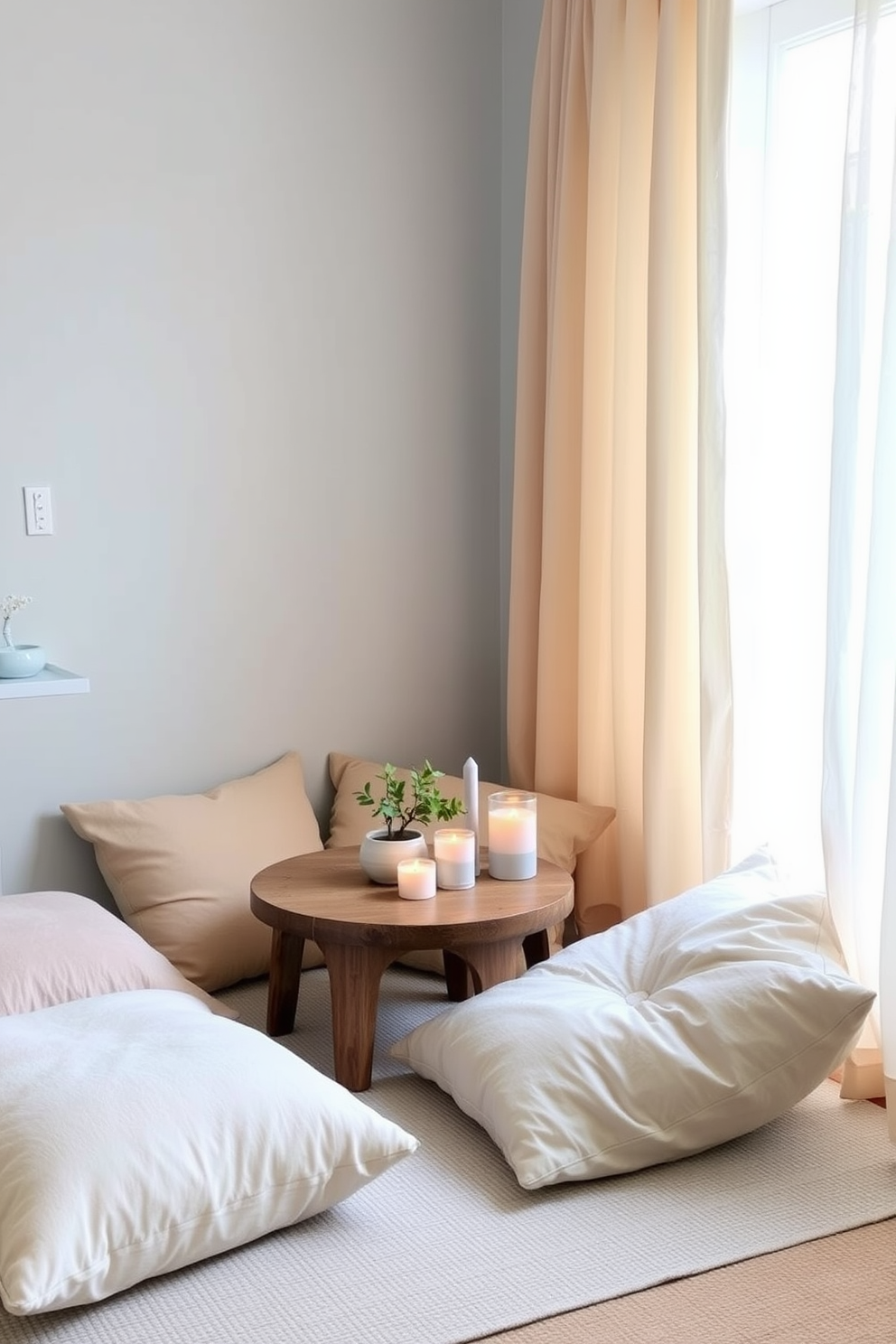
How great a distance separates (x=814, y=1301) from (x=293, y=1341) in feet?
2.13

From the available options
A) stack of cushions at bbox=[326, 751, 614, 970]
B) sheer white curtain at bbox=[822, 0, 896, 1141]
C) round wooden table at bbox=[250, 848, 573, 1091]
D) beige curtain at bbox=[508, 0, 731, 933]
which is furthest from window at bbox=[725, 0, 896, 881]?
round wooden table at bbox=[250, 848, 573, 1091]

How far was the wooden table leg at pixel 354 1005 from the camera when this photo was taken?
2.32m

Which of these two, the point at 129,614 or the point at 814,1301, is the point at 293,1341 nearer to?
the point at 814,1301

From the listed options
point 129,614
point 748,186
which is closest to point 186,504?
point 129,614

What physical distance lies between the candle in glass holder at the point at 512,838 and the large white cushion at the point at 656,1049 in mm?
277

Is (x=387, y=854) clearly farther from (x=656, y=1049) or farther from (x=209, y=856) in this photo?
(x=656, y=1049)

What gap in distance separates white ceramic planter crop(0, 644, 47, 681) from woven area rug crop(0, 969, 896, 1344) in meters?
1.04

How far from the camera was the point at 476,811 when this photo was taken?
2.59 metres

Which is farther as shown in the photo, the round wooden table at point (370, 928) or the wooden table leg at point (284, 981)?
the wooden table leg at point (284, 981)

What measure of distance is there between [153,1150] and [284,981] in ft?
2.71

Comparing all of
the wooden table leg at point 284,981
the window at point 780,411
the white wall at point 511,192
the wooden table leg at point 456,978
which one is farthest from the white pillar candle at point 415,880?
the white wall at point 511,192

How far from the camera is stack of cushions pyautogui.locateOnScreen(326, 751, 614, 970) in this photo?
9.41 feet

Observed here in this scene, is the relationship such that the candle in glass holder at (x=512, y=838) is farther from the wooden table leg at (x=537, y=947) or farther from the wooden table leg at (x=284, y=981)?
the wooden table leg at (x=284, y=981)

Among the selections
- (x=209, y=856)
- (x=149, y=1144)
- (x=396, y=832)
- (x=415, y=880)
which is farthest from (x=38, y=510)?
(x=149, y=1144)
